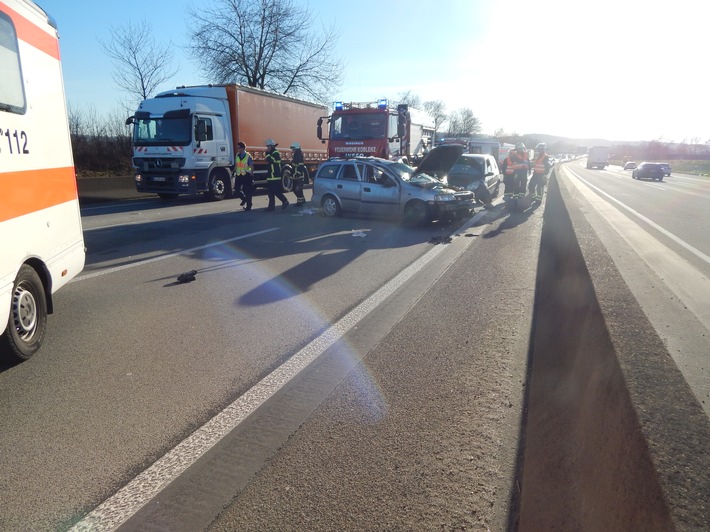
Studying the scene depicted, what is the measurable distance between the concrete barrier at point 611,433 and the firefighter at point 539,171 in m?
13.0

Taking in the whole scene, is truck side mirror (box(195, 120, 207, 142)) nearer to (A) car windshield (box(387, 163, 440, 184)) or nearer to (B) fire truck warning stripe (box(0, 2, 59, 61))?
(A) car windshield (box(387, 163, 440, 184))

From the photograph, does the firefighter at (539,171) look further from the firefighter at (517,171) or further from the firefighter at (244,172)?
the firefighter at (244,172)

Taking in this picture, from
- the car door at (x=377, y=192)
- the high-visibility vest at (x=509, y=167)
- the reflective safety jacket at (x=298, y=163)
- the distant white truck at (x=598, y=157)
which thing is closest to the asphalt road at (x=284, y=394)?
the car door at (x=377, y=192)

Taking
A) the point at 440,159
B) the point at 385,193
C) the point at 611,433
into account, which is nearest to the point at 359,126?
the point at 440,159

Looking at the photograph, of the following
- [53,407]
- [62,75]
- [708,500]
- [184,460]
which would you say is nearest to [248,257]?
[62,75]

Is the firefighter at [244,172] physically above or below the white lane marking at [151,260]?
above

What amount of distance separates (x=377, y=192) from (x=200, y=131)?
7.17 meters

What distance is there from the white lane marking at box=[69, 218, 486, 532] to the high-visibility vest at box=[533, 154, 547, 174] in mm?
12863

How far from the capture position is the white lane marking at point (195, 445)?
2658mm

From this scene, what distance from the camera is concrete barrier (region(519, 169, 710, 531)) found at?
1811 millimetres

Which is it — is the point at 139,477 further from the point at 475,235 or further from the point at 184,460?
the point at 475,235

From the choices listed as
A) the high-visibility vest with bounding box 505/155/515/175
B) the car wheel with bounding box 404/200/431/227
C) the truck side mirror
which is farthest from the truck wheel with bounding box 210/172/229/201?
the high-visibility vest with bounding box 505/155/515/175

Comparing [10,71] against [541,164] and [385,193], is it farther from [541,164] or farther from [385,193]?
[541,164]

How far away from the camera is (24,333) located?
461cm
